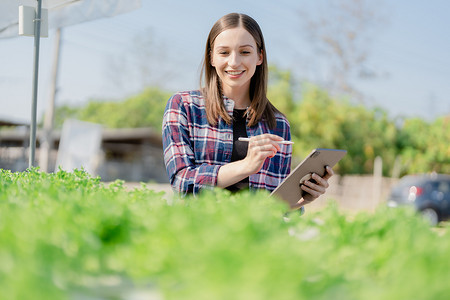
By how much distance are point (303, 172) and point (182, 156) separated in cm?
56

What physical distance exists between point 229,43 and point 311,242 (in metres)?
1.70

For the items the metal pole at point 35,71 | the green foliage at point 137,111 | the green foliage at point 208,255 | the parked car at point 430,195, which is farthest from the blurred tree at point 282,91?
the green foliage at point 208,255

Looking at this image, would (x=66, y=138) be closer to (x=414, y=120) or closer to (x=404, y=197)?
(x=404, y=197)

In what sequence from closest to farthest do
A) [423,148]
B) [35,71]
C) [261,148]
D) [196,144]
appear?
[261,148] → [196,144] → [35,71] → [423,148]

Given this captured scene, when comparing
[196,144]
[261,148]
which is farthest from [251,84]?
[261,148]

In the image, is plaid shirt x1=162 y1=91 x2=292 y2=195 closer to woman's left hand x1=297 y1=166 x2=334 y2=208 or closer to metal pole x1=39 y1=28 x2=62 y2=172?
woman's left hand x1=297 y1=166 x2=334 y2=208

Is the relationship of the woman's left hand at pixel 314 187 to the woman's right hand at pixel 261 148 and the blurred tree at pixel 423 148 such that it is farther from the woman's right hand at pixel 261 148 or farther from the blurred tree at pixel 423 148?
the blurred tree at pixel 423 148

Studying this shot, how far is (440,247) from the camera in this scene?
0.91m

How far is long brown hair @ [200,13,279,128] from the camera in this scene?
8.29ft

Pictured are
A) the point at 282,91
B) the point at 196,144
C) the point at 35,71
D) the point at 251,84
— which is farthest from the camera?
the point at 282,91

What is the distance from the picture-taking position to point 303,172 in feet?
7.67

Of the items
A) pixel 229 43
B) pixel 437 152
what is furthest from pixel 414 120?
pixel 229 43

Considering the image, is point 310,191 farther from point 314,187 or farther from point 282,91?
point 282,91

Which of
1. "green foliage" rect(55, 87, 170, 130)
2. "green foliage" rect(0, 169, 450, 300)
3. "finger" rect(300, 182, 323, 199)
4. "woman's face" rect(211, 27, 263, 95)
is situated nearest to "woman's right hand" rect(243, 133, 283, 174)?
"finger" rect(300, 182, 323, 199)
